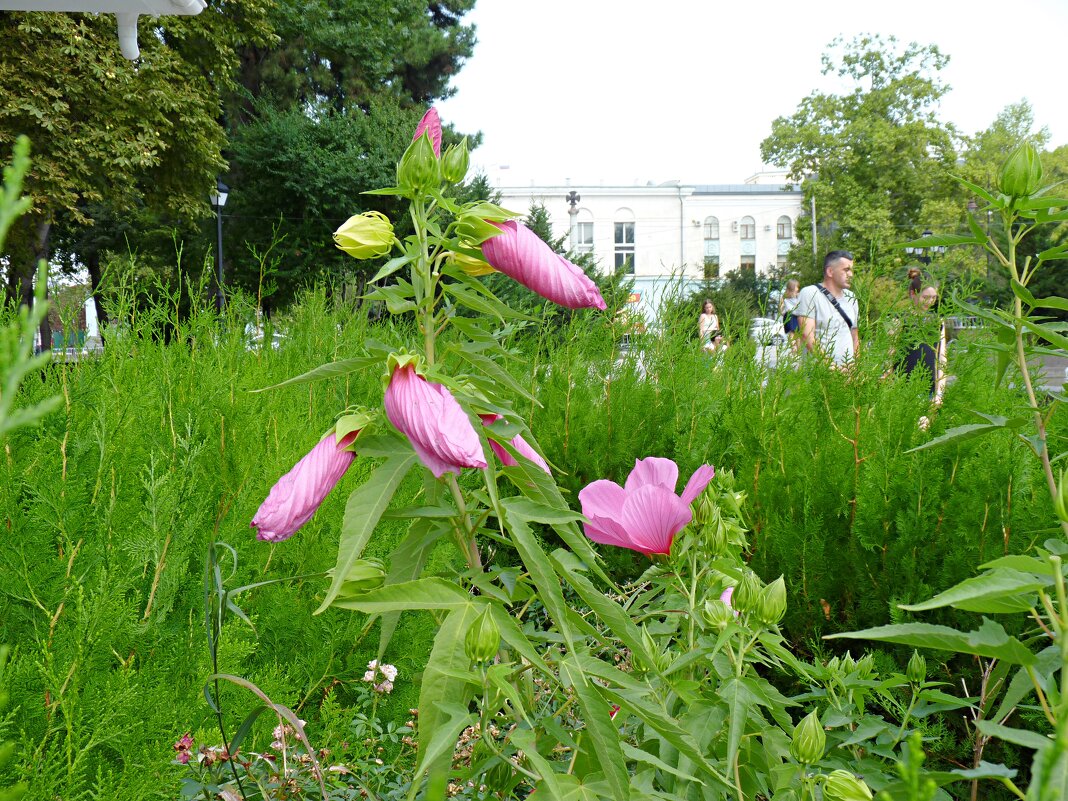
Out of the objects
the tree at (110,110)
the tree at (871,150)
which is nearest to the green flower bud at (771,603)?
the tree at (110,110)

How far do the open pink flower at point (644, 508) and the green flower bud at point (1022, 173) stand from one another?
1.75 ft

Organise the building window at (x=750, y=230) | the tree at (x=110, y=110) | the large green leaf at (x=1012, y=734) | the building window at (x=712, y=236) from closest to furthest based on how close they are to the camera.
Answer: the large green leaf at (x=1012, y=734), the tree at (x=110, y=110), the building window at (x=712, y=236), the building window at (x=750, y=230)

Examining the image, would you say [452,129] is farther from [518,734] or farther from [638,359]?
[518,734]

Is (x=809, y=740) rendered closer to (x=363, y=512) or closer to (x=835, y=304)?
(x=363, y=512)

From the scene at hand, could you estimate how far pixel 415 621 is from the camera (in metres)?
2.15

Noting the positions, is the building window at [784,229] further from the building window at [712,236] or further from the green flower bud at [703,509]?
the green flower bud at [703,509]

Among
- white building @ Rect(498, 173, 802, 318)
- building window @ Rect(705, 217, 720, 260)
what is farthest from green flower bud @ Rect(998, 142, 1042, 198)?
building window @ Rect(705, 217, 720, 260)

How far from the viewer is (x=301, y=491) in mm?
917

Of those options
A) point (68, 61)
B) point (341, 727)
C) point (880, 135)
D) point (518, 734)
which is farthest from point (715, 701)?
point (880, 135)

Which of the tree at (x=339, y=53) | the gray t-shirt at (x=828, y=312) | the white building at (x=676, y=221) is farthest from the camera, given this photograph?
the white building at (x=676, y=221)

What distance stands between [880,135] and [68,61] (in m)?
27.0

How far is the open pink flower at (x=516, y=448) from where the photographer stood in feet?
3.18

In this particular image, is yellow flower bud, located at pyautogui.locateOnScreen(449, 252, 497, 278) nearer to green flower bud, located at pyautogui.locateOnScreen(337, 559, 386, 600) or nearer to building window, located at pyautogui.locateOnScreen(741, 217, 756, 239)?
green flower bud, located at pyautogui.locateOnScreen(337, 559, 386, 600)

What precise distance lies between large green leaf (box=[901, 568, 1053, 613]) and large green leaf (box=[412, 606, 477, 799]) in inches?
17.7
